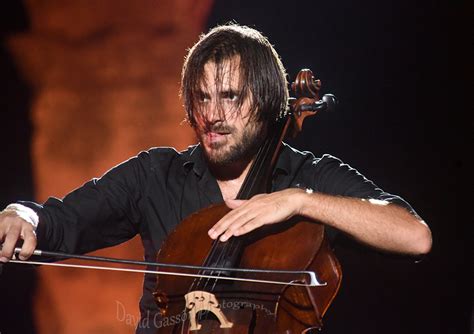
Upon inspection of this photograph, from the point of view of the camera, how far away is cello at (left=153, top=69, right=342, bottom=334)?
1689 mm

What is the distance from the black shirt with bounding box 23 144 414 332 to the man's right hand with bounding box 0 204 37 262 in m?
0.27

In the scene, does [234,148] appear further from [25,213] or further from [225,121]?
Answer: [25,213]

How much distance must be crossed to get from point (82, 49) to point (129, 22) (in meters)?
0.25

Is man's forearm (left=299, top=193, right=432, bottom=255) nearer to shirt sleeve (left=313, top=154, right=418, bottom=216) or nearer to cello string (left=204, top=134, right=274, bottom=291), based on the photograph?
shirt sleeve (left=313, top=154, right=418, bottom=216)

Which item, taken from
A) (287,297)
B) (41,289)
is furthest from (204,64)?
(41,289)

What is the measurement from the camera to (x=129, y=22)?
317cm

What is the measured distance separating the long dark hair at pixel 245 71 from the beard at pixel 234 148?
9 centimetres

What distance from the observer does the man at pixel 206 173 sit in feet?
7.17

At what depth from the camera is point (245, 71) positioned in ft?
7.73

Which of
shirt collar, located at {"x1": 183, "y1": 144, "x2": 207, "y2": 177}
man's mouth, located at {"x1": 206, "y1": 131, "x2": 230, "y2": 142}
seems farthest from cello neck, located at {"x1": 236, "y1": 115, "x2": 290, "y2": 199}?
shirt collar, located at {"x1": 183, "y1": 144, "x2": 207, "y2": 177}

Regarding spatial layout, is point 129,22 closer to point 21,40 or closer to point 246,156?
point 21,40

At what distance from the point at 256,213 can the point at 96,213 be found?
647 millimetres

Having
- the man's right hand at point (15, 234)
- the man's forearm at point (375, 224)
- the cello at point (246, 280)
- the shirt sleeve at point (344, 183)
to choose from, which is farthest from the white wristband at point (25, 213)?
the shirt sleeve at point (344, 183)

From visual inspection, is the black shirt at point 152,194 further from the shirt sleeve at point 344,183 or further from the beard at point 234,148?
the beard at point 234,148
